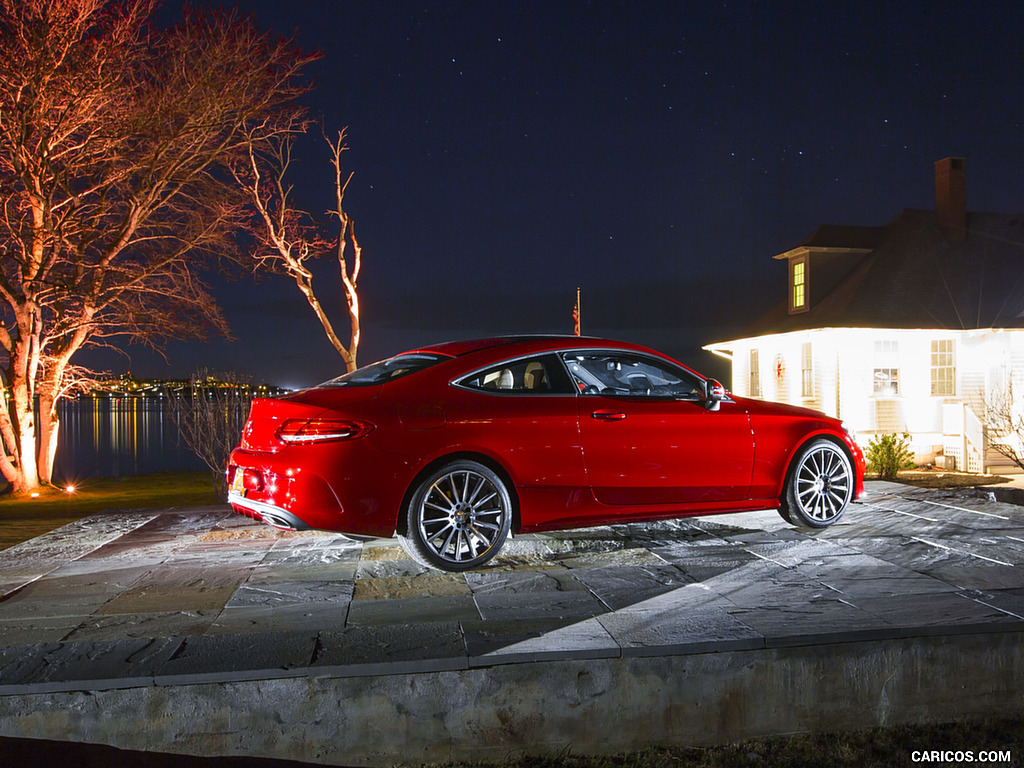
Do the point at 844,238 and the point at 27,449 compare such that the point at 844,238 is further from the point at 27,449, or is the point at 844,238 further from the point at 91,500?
the point at 27,449

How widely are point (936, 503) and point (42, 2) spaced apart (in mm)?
15972


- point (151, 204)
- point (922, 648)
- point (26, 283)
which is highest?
point (151, 204)

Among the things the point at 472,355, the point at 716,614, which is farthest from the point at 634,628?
the point at 472,355

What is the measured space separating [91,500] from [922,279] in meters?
19.1

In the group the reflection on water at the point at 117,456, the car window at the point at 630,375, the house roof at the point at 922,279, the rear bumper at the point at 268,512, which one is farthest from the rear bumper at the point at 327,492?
the reflection on water at the point at 117,456

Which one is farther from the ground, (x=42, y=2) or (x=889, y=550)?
(x=42, y=2)

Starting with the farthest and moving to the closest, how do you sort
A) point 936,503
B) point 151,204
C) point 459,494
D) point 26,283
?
point 151,204 < point 26,283 < point 936,503 < point 459,494

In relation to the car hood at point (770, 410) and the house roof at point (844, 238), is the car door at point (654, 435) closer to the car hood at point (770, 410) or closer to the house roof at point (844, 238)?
the car hood at point (770, 410)

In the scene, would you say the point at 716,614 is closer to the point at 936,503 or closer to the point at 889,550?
the point at 889,550

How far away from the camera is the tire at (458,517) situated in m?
5.08

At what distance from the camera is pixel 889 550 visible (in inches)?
230

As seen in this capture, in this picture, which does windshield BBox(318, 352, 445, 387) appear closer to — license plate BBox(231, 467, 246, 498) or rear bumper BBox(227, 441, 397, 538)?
rear bumper BBox(227, 441, 397, 538)

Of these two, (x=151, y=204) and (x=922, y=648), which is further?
(x=151, y=204)

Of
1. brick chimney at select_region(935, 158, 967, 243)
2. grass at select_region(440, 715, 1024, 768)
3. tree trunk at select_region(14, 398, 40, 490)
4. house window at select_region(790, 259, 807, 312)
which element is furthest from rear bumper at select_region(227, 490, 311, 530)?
brick chimney at select_region(935, 158, 967, 243)
